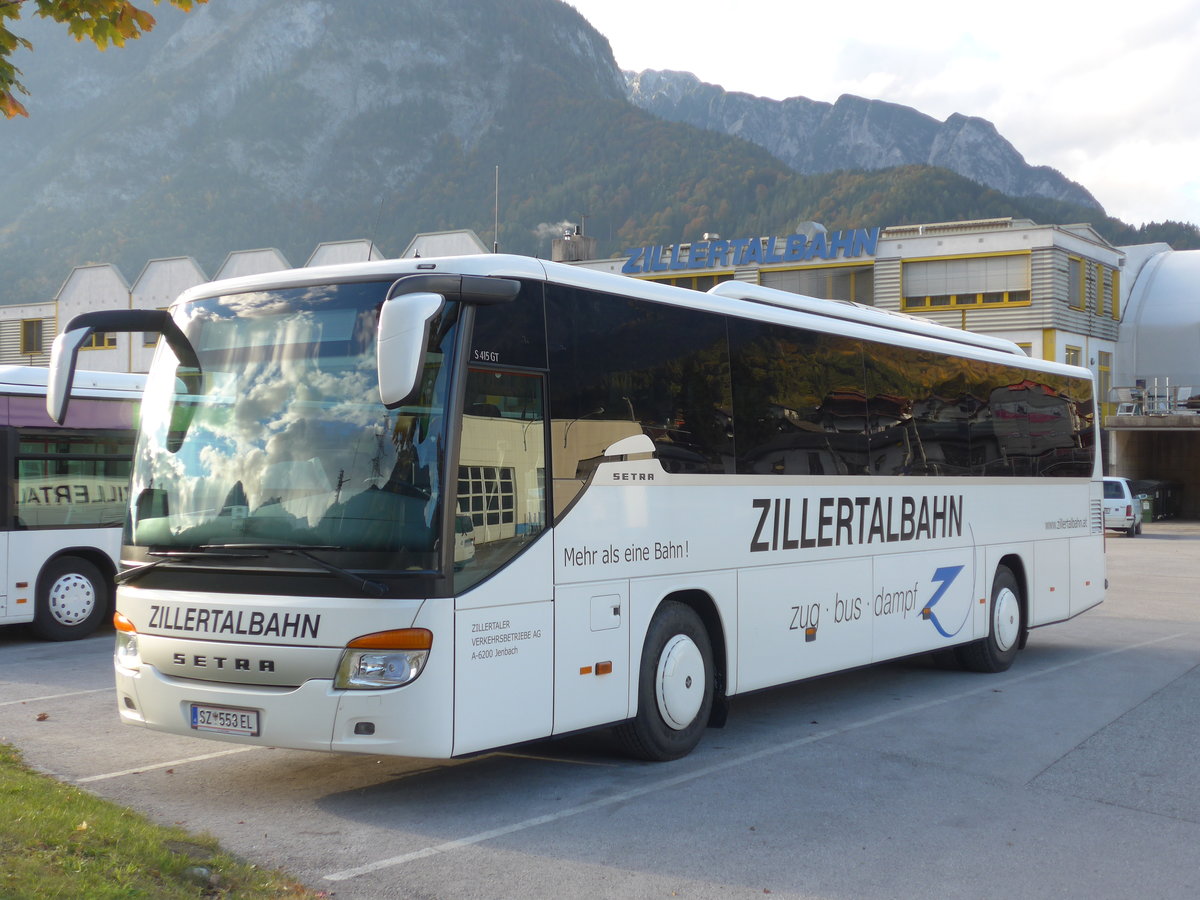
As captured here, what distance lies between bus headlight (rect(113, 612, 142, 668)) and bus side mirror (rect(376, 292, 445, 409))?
2443mm

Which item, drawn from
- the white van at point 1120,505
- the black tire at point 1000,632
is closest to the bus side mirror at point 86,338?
the black tire at point 1000,632

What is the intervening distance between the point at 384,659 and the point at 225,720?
1.02 m

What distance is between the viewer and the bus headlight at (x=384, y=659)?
253 inches

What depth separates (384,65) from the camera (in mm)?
189625

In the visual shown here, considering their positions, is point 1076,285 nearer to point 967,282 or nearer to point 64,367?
point 967,282

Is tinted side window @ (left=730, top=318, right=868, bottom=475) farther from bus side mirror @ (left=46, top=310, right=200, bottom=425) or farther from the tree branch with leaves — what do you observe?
the tree branch with leaves

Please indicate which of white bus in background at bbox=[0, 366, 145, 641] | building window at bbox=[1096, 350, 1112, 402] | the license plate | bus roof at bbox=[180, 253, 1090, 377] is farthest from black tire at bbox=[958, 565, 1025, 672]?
building window at bbox=[1096, 350, 1112, 402]

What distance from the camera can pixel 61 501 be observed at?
14.4 m

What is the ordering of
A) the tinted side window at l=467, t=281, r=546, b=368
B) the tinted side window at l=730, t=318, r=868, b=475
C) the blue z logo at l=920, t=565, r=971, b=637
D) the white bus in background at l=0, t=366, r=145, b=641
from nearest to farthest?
the tinted side window at l=467, t=281, r=546, b=368 → the tinted side window at l=730, t=318, r=868, b=475 → the blue z logo at l=920, t=565, r=971, b=637 → the white bus in background at l=0, t=366, r=145, b=641

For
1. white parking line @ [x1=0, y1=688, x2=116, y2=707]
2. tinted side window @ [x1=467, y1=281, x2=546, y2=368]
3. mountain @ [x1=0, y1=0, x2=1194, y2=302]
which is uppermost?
mountain @ [x1=0, y1=0, x2=1194, y2=302]

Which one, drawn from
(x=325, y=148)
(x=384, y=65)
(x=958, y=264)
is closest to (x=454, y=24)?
(x=384, y=65)

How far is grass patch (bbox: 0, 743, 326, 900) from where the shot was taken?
17.1ft

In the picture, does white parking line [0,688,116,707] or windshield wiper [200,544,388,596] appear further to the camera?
white parking line [0,688,116,707]

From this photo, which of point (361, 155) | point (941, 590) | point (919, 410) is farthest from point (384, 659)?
point (361, 155)
